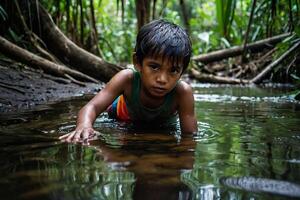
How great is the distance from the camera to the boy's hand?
1.80m

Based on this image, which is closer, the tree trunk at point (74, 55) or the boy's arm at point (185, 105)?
the boy's arm at point (185, 105)

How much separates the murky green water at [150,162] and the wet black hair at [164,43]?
0.40 metres

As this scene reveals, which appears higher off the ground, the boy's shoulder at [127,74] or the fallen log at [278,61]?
the fallen log at [278,61]

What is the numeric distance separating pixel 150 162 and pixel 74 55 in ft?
12.6

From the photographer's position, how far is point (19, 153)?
57.8 inches

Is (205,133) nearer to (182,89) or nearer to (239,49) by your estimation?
(182,89)

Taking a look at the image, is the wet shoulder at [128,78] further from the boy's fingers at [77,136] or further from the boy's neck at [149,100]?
the boy's fingers at [77,136]

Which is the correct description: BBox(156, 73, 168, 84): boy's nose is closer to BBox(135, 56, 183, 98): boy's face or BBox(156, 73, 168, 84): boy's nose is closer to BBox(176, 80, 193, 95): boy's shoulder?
BBox(135, 56, 183, 98): boy's face

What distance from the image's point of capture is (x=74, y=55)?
5000 mm

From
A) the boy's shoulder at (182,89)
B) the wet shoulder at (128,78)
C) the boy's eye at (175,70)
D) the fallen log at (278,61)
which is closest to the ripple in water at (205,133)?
the boy's shoulder at (182,89)

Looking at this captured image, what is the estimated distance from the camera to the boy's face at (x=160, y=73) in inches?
84.4

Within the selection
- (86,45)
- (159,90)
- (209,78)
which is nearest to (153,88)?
(159,90)

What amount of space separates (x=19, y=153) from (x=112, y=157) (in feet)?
1.07

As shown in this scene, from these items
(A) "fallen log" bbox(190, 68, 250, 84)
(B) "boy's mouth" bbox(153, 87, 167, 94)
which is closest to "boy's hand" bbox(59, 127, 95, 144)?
(B) "boy's mouth" bbox(153, 87, 167, 94)
